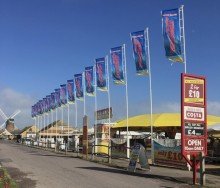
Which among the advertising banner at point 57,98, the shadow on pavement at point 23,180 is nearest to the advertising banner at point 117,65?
the shadow on pavement at point 23,180

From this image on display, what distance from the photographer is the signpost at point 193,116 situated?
751 inches

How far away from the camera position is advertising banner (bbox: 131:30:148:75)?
30.4 metres

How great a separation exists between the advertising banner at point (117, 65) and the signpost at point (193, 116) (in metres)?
14.7

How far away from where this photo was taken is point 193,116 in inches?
764

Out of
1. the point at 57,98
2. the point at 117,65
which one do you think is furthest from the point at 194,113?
the point at 57,98

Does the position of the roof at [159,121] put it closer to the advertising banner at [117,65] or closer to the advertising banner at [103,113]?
the advertising banner at [103,113]

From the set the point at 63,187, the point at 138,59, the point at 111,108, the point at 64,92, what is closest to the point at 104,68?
the point at 111,108

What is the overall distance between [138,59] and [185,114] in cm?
1199

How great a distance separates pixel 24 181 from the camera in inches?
735

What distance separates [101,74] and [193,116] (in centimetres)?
1897

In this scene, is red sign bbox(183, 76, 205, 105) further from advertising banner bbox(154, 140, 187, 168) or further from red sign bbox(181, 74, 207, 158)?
advertising banner bbox(154, 140, 187, 168)

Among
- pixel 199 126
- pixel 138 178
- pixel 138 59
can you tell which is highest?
pixel 138 59

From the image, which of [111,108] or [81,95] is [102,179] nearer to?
[111,108]

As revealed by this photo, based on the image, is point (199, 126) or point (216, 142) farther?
point (216, 142)
